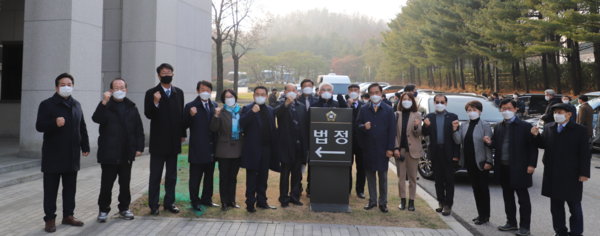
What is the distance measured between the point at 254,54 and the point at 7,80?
200 feet

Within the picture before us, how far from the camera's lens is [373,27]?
154500 mm

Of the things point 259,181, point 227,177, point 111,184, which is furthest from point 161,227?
point 259,181

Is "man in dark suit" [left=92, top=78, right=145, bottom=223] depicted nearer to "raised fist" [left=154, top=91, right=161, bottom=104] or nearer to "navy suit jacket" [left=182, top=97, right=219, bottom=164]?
"raised fist" [left=154, top=91, right=161, bottom=104]

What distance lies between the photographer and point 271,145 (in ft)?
22.1

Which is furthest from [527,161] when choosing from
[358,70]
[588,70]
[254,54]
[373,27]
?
[373,27]

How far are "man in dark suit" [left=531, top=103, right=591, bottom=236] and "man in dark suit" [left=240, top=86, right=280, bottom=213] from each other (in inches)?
149

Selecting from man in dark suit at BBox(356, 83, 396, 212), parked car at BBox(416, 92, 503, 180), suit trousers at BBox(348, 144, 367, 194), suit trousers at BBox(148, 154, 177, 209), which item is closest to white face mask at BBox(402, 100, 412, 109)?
man in dark suit at BBox(356, 83, 396, 212)

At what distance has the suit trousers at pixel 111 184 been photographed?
594 cm

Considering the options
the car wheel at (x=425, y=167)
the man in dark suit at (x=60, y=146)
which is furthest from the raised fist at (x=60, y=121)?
the car wheel at (x=425, y=167)

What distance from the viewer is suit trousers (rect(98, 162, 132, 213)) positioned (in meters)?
5.94

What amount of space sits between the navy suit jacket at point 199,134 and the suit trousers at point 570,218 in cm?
476

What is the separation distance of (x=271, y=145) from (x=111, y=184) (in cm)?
236

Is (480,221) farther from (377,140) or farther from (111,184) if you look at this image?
(111,184)

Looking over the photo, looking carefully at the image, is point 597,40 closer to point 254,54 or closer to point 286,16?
point 254,54
